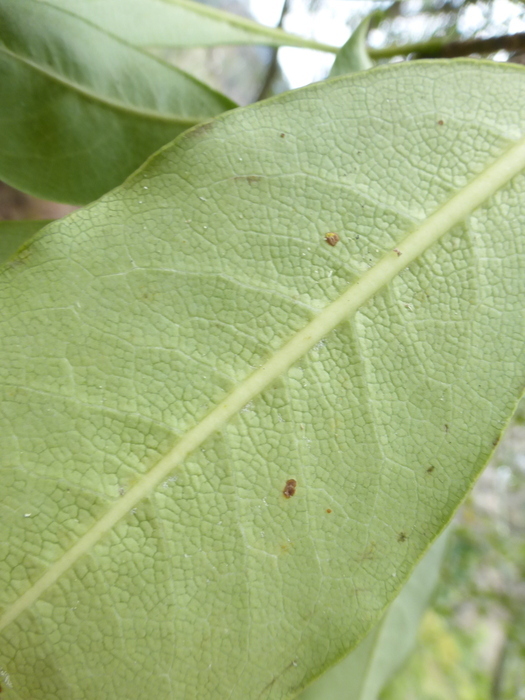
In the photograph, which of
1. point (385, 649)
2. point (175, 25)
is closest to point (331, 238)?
point (175, 25)

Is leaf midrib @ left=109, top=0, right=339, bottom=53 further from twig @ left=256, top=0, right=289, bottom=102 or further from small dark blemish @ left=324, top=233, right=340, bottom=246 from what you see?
twig @ left=256, top=0, right=289, bottom=102

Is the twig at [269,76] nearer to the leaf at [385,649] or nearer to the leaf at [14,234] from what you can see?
the leaf at [14,234]

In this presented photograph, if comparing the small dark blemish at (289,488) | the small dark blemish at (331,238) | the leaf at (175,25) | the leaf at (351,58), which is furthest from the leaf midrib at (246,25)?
the small dark blemish at (289,488)

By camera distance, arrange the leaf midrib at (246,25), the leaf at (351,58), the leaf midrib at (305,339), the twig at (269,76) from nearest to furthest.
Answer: the leaf midrib at (305,339), the leaf at (351,58), the leaf midrib at (246,25), the twig at (269,76)

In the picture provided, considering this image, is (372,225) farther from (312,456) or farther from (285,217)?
(312,456)

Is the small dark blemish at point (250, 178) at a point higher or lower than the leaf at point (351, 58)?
lower

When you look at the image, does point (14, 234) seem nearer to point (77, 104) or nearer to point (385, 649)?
point (77, 104)

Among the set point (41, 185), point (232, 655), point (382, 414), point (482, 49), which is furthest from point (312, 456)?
point (482, 49)
